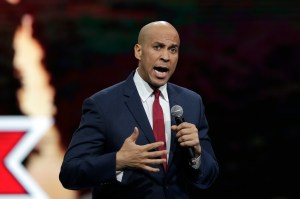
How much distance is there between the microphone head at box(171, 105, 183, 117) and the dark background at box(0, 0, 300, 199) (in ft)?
5.26

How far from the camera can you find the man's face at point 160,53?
1.77 m

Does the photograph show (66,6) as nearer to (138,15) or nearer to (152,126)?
(138,15)

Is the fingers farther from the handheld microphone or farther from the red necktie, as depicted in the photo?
the red necktie

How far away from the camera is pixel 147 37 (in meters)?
1.80

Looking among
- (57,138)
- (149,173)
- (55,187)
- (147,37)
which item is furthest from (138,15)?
(149,173)

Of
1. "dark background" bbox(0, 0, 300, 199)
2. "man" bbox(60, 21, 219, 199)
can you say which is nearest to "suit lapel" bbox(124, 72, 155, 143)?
"man" bbox(60, 21, 219, 199)

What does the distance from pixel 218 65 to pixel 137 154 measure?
5.87 ft

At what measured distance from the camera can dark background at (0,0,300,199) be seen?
3.21 m

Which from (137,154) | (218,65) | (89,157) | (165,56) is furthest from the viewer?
(218,65)

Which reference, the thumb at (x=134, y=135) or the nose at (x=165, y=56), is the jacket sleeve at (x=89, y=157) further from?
the nose at (x=165, y=56)

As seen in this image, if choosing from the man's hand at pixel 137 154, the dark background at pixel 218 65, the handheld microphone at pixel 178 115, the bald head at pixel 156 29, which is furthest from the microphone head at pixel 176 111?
the dark background at pixel 218 65

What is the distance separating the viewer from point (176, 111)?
64.2 inches

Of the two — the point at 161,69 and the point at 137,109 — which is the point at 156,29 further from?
the point at 137,109

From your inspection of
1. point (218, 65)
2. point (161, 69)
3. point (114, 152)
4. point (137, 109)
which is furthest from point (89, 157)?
point (218, 65)
